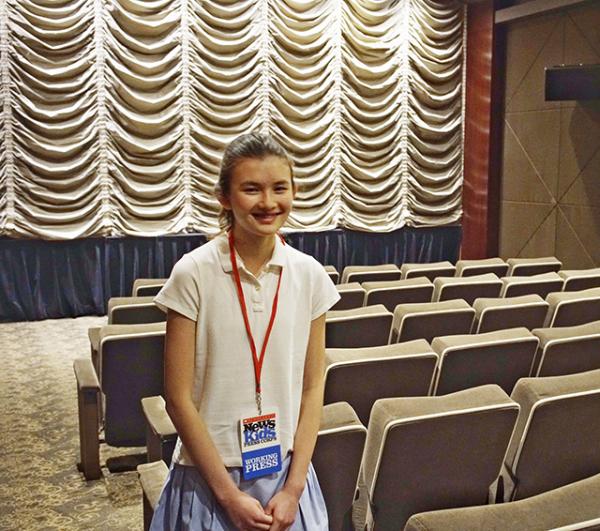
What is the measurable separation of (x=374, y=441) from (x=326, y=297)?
0.53 metres

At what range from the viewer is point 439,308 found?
3.64 meters

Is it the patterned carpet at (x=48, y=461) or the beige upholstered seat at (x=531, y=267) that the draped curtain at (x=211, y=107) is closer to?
the patterned carpet at (x=48, y=461)

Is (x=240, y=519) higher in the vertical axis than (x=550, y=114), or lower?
lower

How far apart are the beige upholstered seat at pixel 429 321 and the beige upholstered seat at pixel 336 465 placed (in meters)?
1.59

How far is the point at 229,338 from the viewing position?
1.48 m

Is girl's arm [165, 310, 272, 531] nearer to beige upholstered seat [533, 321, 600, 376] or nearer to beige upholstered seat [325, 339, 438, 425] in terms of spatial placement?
beige upholstered seat [325, 339, 438, 425]

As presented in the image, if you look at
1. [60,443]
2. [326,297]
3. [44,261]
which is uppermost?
[326,297]

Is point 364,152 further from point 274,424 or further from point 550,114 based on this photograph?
point 274,424

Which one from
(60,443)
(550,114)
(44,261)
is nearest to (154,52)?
(44,261)

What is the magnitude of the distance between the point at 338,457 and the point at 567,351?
141 centimetres

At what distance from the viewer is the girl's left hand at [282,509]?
145 centimetres

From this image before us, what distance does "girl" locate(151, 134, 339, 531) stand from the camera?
4.78ft

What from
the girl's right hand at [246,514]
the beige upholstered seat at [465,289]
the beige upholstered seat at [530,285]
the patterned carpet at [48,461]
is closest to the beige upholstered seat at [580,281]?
the beige upholstered seat at [530,285]

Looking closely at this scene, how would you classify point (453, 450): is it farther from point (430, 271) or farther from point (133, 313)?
point (430, 271)
